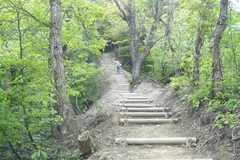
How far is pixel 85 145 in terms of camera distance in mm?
5145

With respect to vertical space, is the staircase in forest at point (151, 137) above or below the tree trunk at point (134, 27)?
below

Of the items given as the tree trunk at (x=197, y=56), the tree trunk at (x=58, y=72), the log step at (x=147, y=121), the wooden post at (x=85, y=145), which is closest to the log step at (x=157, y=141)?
the wooden post at (x=85, y=145)

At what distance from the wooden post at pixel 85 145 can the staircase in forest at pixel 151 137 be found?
1.87 ft

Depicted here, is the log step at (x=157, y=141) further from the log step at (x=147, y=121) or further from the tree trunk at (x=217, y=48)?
the log step at (x=147, y=121)

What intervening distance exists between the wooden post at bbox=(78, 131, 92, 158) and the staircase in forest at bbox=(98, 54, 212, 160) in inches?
22.5

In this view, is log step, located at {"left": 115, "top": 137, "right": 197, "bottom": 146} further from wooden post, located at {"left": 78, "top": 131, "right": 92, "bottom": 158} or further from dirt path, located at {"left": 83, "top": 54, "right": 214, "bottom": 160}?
wooden post, located at {"left": 78, "top": 131, "right": 92, "bottom": 158}

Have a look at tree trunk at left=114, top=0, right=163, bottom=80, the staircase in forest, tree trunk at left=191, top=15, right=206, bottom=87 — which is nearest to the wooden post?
the staircase in forest

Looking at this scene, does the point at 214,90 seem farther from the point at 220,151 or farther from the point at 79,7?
the point at 79,7

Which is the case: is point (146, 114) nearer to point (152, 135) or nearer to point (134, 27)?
point (152, 135)

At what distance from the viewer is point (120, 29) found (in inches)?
1110

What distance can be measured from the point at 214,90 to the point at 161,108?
9.40ft

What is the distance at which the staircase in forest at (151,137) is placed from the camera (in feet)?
16.5

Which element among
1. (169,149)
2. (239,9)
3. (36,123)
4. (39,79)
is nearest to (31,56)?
(39,79)

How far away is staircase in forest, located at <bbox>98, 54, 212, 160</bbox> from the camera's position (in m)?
5.03
